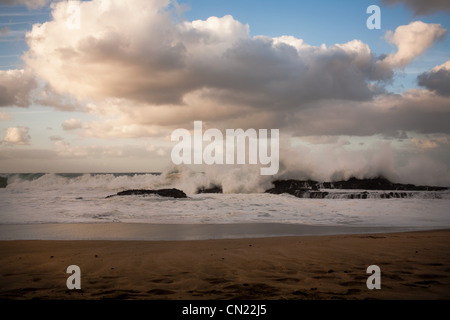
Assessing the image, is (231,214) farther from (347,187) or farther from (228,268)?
(347,187)

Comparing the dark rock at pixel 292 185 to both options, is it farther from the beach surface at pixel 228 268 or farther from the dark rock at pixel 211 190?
the beach surface at pixel 228 268

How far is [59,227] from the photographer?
10766mm

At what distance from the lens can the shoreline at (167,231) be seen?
30.0ft

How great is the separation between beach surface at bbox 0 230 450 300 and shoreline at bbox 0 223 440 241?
881 millimetres

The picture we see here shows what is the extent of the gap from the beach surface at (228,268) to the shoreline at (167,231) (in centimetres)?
88

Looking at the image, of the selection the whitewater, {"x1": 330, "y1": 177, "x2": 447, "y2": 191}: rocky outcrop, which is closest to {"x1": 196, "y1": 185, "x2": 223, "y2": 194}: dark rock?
the whitewater

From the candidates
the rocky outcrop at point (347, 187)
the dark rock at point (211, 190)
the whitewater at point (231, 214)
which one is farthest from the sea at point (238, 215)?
the dark rock at point (211, 190)

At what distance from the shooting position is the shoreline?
30.0 ft

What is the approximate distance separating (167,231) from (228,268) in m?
5.16

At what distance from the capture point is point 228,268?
546cm

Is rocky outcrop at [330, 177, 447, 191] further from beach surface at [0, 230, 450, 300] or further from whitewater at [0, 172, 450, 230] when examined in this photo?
beach surface at [0, 230, 450, 300]

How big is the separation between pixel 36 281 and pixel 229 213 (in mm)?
10549

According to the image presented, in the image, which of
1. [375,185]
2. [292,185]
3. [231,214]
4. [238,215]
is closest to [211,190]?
[292,185]
